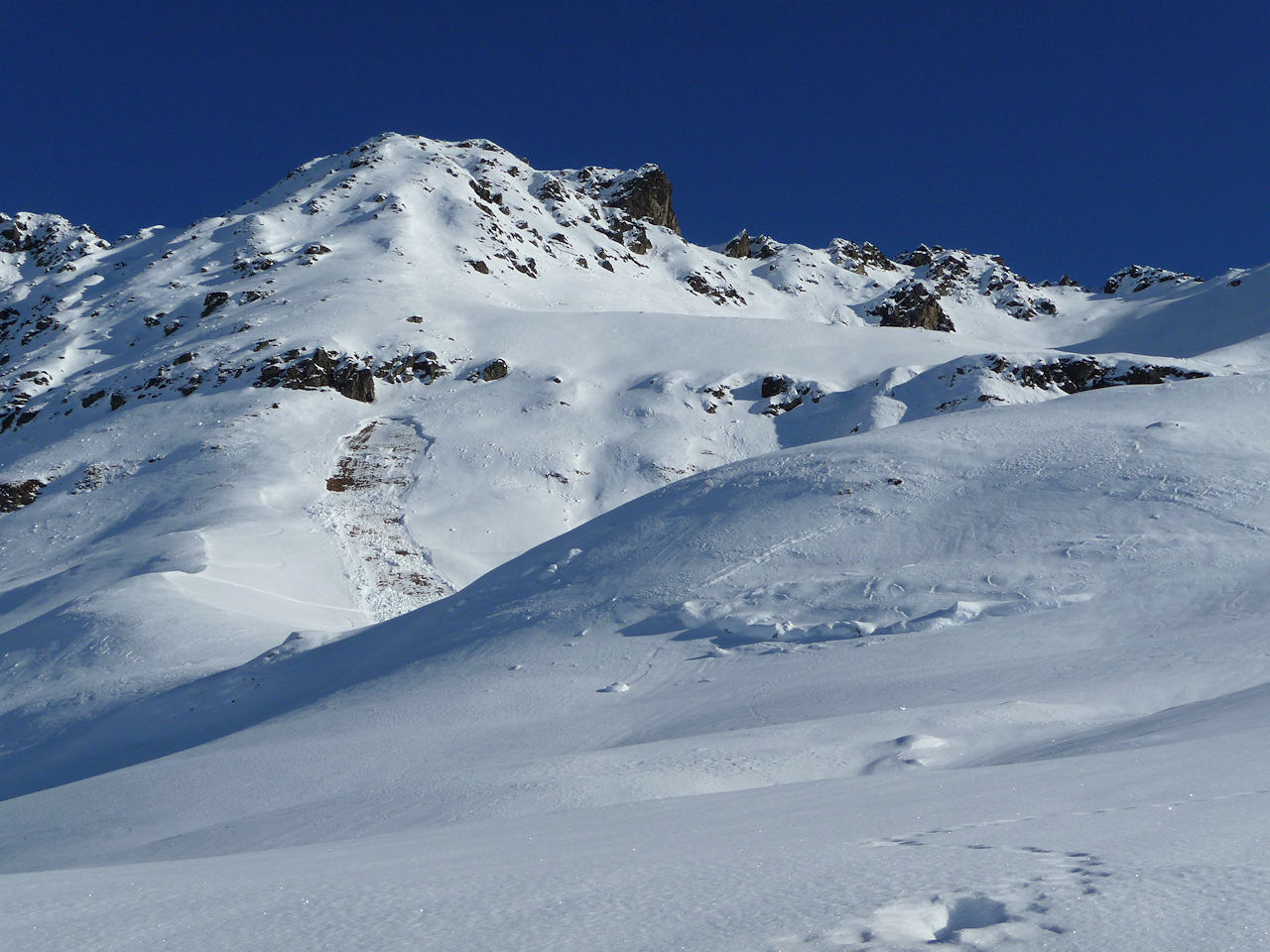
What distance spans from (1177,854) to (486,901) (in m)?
2.21

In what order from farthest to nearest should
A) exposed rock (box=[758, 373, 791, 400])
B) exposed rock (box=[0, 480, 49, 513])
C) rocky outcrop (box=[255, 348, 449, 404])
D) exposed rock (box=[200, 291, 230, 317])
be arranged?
exposed rock (box=[200, 291, 230, 317])
rocky outcrop (box=[255, 348, 449, 404])
exposed rock (box=[758, 373, 791, 400])
exposed rock (box=[0, 480, 49, 513])

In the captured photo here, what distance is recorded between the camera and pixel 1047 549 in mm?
13219

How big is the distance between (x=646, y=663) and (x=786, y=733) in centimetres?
396

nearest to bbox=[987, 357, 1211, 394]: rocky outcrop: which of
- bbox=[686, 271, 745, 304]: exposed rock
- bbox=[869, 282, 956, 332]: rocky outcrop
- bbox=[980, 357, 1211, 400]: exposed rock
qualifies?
bbox=[980, 357, 1211, 400]: exposed rock

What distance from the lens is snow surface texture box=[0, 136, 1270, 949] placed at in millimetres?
3094

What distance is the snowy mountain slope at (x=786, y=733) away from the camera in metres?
2.97

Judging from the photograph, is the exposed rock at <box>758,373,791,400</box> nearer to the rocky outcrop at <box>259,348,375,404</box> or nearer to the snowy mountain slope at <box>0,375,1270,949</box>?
the rocky outcrop at <box>259,348,375,404</box>

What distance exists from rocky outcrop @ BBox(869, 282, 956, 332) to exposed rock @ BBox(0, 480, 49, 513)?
6892 cm

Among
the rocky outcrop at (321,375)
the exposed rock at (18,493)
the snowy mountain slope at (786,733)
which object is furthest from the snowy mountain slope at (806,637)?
the rocky outcrop at (321,375)

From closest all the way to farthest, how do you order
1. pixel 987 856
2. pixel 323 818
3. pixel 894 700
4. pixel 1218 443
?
pixel 987 856 → pixel 323 818 → pixel 894 700 → pixel 1218 443

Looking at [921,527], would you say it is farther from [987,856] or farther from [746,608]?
[987,856]

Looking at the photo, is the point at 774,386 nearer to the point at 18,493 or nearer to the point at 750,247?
the point at 18,493

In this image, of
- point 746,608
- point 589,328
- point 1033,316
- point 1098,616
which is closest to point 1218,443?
point 1098,616

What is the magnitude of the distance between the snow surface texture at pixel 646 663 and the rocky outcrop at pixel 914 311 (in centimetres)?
4042
